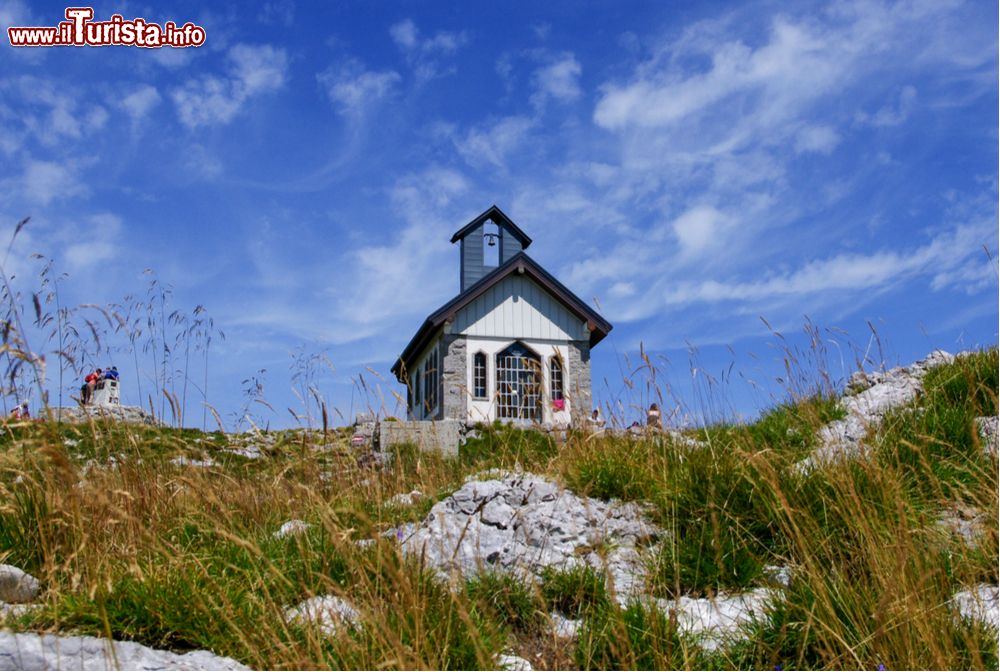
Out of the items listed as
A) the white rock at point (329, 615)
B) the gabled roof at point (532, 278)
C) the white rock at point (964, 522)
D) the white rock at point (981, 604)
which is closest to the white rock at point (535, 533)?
the white rock at point (329, 615)

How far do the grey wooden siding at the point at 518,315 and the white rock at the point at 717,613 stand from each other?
67.6ft

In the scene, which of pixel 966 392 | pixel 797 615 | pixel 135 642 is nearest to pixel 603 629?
pixel 797 615

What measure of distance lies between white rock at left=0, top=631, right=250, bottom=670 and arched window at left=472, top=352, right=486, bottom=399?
21.2 meters

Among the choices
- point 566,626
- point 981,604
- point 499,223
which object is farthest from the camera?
point 499,223

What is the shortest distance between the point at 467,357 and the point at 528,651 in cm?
2081

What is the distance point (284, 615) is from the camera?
346 centimetres

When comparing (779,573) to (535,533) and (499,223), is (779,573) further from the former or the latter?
(499,223)

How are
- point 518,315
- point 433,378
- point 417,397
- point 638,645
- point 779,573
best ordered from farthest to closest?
point 417,397
point 518,315
point 433,378
point 779,573
point 638,645

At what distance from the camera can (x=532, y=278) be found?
Answer: 2545 cm

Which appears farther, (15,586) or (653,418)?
(653,418)

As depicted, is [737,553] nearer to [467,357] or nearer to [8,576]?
[8,576]

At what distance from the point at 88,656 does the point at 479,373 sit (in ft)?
70.5

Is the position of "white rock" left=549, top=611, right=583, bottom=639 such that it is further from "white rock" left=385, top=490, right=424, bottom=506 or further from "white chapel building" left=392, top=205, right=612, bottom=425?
"white chapel building" left=392, top=205, right=612, bottom=425

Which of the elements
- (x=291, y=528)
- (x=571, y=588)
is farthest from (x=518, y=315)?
(x=571, y=588)
